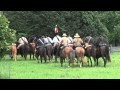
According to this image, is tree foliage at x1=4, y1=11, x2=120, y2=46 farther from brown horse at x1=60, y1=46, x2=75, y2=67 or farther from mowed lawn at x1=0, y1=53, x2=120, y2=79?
mowed lawn at x1=0, y1=53, x2=120, y2=79

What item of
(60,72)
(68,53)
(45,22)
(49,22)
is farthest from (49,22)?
(60,72)

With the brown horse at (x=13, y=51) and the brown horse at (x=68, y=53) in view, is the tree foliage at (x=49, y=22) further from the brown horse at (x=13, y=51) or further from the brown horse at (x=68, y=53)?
the brown horse at (x=68, y=53)

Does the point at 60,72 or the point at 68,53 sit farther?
the point at 68,53

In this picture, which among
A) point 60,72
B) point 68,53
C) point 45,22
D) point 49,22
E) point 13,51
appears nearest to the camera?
point 60,72

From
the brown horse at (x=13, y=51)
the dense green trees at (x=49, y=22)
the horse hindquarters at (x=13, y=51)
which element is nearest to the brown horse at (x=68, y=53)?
the brown horse at (x=13, y=51)

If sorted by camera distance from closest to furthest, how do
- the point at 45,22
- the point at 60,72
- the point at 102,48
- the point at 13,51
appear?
the point at 60,72 < the point at 102,48 < the point at 13,51 < the point at 45,22

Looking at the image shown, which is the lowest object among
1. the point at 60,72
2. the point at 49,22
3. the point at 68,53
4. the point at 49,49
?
the point at 60,72

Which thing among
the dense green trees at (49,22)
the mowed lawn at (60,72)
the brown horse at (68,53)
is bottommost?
the mowed lawn at (60,72)

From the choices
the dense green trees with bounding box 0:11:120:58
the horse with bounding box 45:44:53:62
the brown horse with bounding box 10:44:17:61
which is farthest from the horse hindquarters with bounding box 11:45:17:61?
the dense green trees with bounding box 0:11:120:58

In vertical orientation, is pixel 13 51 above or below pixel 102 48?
below

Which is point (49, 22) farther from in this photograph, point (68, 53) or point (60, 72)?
point (60, 72)
